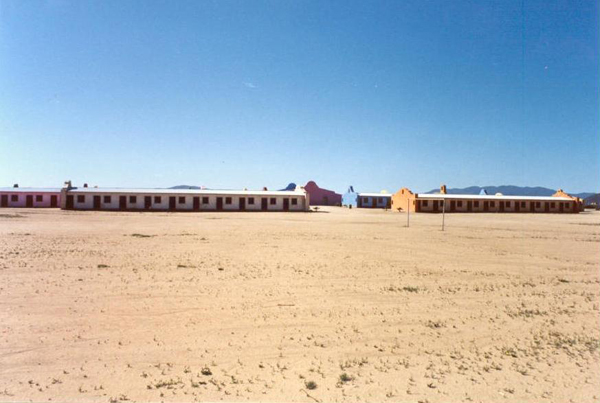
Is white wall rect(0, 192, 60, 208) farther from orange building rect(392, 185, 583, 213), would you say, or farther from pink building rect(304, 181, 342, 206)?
pink building rect(304, 181, 342, 206)

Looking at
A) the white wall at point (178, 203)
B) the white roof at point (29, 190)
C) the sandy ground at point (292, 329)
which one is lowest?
the sandy ground at point (292, 329)

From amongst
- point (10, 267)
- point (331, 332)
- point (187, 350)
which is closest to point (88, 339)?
point (187, 350)

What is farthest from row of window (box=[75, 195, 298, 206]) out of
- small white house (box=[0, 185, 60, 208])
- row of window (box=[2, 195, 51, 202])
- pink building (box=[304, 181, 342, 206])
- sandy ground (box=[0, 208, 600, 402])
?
pink building (box=[304, 181, 342, 206])

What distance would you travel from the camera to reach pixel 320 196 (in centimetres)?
10631

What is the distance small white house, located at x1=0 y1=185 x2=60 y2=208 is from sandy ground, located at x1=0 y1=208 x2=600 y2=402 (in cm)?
4874

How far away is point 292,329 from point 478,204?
231 ft

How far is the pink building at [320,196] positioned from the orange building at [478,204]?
3192 cm

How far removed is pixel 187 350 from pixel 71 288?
5834 millimetres

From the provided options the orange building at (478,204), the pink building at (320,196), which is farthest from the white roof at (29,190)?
the pink building at (320,196)

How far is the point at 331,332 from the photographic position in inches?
330

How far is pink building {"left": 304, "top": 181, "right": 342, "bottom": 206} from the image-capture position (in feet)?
343

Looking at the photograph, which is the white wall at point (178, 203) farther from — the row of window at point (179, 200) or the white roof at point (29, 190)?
the white roof at point (29, 190)

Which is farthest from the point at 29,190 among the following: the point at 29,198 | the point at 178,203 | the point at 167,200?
the point at 178,203

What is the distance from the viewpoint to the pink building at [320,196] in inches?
4122
